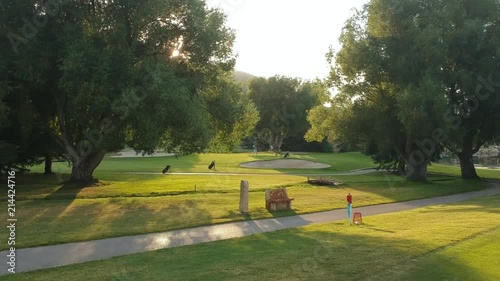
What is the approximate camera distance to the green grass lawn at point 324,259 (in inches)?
307

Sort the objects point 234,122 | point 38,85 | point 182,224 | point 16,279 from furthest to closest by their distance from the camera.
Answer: point 234,122
point 38,85
point 182,224
point 16,279

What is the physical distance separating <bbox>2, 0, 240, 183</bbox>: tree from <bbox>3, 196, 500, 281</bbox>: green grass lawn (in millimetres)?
9553

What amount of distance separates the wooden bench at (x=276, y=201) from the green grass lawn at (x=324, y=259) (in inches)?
163

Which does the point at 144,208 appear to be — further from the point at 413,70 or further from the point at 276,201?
the point at 413,70

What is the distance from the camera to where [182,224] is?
13469mm

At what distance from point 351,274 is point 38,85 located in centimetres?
1937

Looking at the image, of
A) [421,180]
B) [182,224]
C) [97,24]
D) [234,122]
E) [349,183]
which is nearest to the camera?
[182,224]

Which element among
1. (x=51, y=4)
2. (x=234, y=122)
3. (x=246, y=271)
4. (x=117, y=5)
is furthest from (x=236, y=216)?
(x=51, y=4)

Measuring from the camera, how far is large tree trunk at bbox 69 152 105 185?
80.6ft

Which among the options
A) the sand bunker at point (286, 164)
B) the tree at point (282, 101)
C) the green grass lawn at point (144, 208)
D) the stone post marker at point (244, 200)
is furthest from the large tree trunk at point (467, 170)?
the tree at point (282, 101)

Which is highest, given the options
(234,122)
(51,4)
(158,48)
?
(51,4)

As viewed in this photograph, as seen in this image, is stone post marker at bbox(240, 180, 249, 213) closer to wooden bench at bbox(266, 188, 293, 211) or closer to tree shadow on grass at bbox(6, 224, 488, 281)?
wooden bench at bbox(266, 188, 293, 211)

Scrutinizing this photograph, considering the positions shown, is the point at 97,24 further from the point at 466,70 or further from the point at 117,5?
the point at 466,70

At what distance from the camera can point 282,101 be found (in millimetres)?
71812
